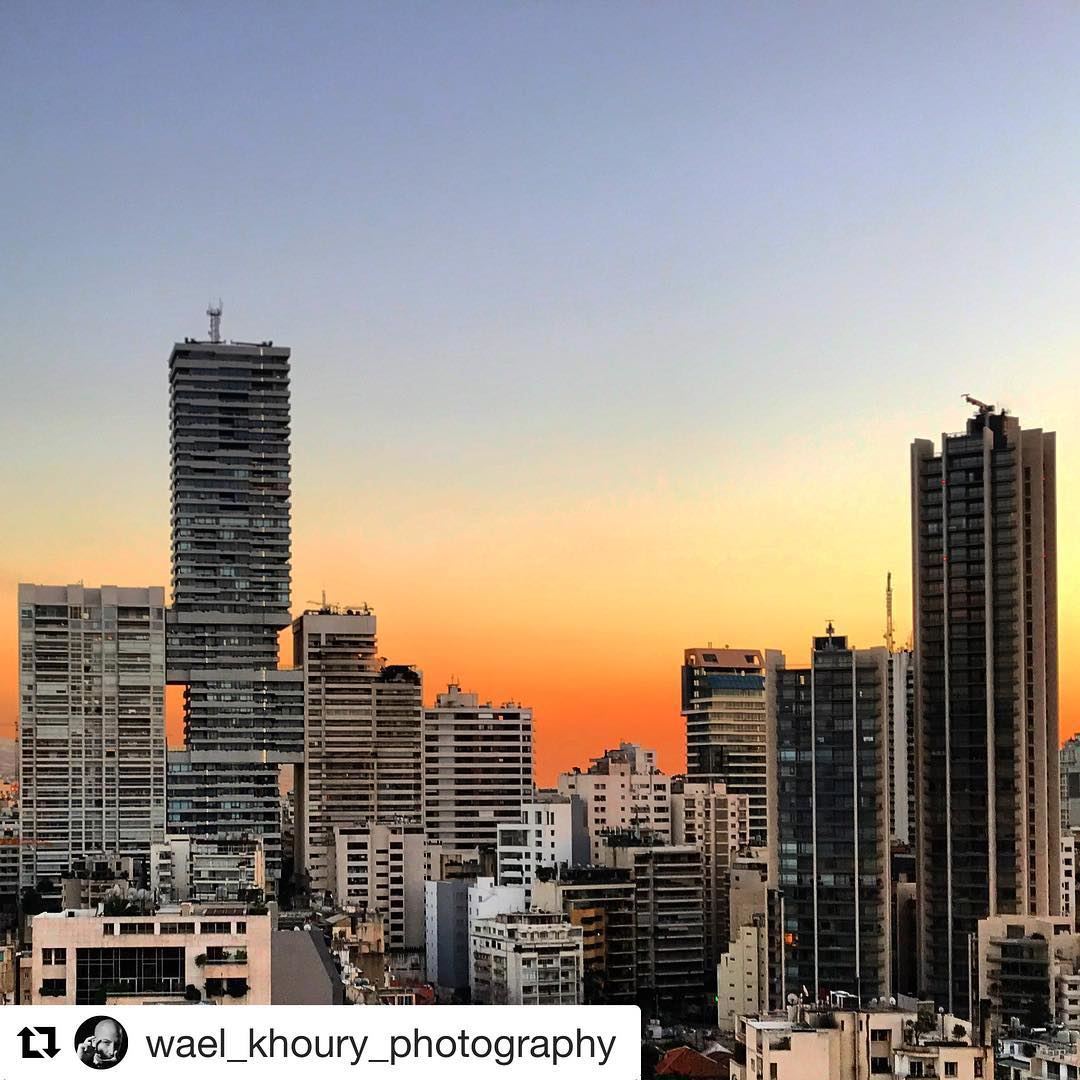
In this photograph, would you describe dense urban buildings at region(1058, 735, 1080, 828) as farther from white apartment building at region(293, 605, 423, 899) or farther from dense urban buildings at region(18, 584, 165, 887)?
dense urban buildings at region(18, 584, 165, 887)

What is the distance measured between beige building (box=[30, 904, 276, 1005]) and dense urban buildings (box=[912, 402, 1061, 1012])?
18.6 ft

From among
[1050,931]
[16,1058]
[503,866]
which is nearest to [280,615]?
[503,866]

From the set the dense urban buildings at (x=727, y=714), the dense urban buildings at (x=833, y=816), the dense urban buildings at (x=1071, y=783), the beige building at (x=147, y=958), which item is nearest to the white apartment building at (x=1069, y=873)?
the dense urban buildings at (x=1071, y=783)

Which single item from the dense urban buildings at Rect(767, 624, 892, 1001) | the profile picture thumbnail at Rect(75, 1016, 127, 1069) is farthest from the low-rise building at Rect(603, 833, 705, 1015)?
the profile picture thumbnail at Rect(75, 1016, 127, 1069)

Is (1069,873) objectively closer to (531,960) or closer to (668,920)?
(668,920)

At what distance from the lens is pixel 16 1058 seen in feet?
6.45

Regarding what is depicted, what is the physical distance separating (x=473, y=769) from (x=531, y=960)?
25.7ft

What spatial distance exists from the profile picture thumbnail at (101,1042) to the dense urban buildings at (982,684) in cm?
838

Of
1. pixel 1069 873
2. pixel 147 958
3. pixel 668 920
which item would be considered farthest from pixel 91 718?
pixel 147 958

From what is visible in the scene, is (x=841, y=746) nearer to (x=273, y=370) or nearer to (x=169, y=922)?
(x=169, y=922)

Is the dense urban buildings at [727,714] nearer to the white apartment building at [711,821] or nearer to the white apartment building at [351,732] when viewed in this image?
the white apartment building at [711,821]

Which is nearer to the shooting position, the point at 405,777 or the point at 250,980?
the point at 250,980

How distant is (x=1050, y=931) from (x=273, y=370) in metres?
11.0

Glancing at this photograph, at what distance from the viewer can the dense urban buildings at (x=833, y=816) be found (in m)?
10.1
